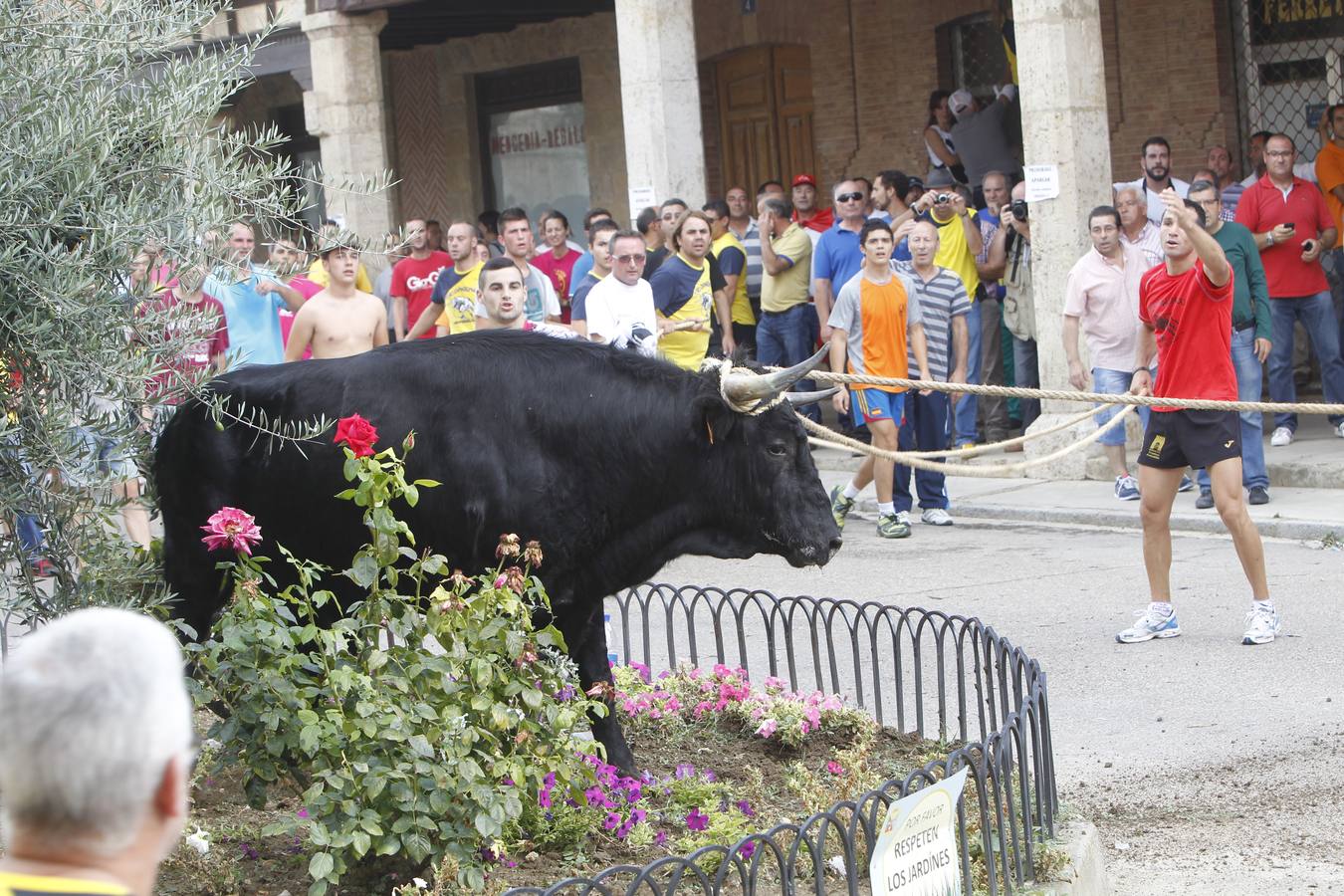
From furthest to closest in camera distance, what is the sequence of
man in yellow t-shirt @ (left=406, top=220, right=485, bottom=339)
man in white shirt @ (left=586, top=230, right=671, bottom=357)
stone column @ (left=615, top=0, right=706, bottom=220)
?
stone column @ (left=615, top=0, right=706, bottom=220)
man in yellow t-shirt @ (left=406, top=220, right=485, bottom=339)
man in white shirt @ (left=586, top=230, right=671, bottom=357)

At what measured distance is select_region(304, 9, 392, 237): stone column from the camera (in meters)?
18.7

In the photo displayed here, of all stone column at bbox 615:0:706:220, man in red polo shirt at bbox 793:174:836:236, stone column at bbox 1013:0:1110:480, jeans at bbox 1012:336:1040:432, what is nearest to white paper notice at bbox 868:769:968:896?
stone column at bbox 1013:0:1110:480

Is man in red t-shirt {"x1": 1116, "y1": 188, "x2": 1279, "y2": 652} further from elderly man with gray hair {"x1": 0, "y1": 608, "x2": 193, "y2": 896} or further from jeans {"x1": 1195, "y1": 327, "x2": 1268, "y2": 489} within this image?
elderly man with gray hair {"x1": 0, "y1": 608, "x2": 193, "y2": 896}

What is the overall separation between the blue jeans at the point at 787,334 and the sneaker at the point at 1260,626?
6.91m

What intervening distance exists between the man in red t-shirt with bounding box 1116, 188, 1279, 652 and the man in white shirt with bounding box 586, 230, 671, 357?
336 cm

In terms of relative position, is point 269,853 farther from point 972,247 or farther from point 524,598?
point 972,247

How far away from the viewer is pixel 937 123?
1741 cm

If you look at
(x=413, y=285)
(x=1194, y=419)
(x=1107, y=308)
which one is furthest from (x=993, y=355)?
(x=1194, y=419)

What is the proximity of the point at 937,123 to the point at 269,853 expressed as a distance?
13.8 metres

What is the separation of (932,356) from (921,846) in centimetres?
828

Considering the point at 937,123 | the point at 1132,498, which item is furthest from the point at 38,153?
the point at 937,123

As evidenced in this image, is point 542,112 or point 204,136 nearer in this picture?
point 204,136

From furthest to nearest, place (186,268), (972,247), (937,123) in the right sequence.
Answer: (937,123) < (972,247) < (186,268)

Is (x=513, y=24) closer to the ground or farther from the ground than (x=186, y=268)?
farther from the ground
